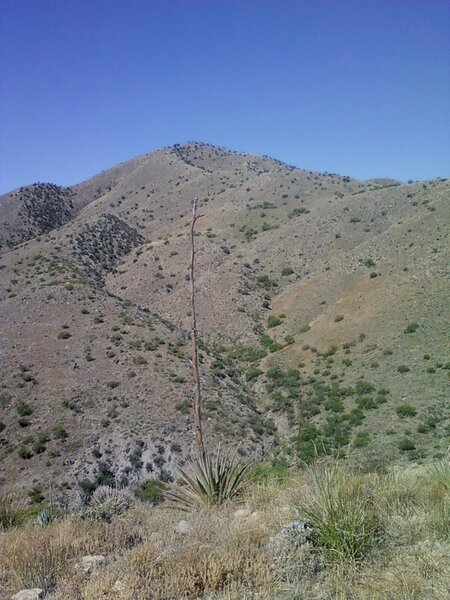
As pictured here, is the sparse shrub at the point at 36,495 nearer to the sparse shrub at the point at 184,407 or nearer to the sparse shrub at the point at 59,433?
the sparse shrub at the point at 59,433

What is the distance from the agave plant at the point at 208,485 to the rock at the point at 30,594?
3350mm

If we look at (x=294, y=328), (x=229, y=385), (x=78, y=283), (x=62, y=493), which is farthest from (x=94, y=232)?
(x=62, y=493)

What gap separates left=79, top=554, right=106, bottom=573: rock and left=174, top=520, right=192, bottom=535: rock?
3.19 ft

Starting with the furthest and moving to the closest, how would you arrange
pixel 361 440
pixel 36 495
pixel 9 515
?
pixel 361 440 → pixel 36 495 → pixel 9 515

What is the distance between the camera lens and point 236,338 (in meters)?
43.5

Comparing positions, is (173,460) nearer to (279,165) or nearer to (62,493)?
(62,493)

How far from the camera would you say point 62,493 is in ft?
70.1

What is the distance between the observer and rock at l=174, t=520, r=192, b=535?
20.1 feet

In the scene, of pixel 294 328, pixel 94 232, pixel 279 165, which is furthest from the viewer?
pixel 279 165

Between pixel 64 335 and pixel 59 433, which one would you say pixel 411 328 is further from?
pixel 64 335

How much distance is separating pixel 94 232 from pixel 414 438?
4980 cm

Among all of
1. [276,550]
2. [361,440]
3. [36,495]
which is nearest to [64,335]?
[36,495]

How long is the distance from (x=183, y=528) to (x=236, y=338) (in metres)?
37.2

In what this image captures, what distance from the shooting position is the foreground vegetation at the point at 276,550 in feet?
14.8
